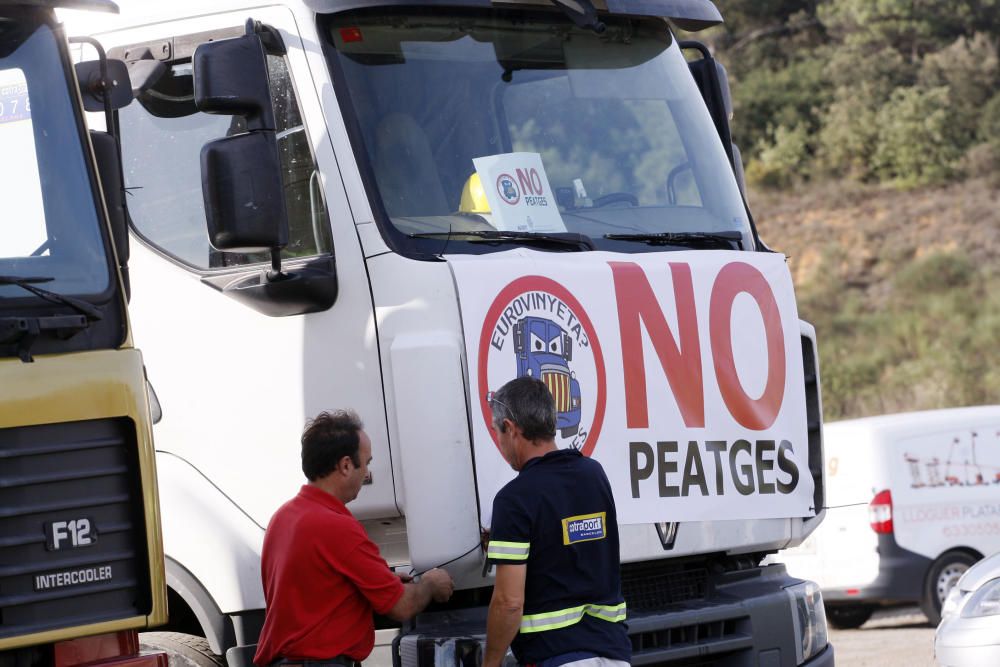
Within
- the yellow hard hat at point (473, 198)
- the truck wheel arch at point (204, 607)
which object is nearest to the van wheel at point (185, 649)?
the truck wheel arch at point (204, 607)

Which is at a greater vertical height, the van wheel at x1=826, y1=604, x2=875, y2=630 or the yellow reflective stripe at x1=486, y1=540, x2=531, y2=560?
the yellow reflective stripe at x1=486, y1=540, x2=531, y2=560

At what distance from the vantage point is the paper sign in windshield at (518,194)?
5.35m

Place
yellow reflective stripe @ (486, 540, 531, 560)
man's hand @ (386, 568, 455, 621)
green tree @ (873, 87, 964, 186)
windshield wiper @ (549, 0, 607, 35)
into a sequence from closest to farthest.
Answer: yellow reflective stripe @ (486, 540, 531, 560) < man's hand @ (386, 568, 455, 621) < windshield wiper @ (549, 0, 607, 35) < green tree @ (873, 87, 964, 186)

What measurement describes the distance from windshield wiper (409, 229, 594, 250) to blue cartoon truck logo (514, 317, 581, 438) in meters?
0.36

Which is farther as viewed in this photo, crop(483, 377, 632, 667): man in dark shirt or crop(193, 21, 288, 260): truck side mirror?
crop(193, 21, 288, 260): truck side mirror

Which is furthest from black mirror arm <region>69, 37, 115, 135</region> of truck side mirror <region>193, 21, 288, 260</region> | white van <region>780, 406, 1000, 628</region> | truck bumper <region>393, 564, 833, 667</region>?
white van <region>780, 406, 1000, 628</region>

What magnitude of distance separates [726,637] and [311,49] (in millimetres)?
2770

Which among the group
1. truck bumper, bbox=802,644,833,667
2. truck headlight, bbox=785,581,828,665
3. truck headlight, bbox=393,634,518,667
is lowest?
truck bumper, bbox=802,644,833,667

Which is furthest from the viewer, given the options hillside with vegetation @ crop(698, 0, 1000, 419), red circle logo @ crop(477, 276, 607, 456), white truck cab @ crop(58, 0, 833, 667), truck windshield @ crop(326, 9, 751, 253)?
hillside with vegetation @ crop(698, 0, 1000, 419)

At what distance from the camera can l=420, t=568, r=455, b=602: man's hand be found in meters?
4.72

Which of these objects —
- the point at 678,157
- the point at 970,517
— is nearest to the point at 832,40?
the point at 970,517

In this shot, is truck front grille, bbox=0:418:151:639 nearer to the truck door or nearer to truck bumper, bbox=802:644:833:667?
the truck door

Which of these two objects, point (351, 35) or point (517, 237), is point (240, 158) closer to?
point (351, 35)

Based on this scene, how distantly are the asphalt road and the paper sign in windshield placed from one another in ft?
21.3
